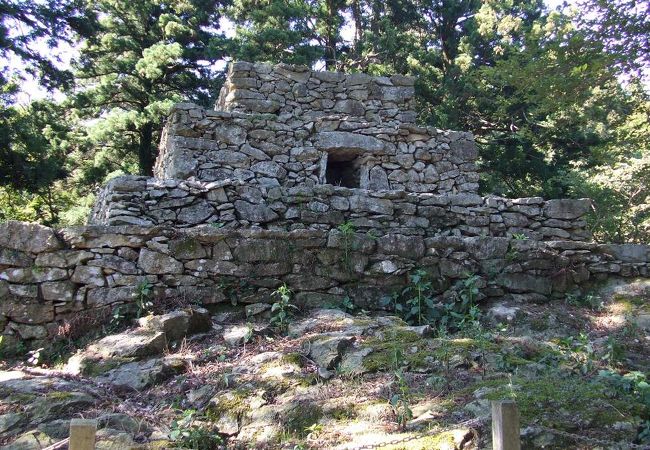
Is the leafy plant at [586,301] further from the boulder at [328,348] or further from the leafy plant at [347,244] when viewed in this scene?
the boulder at [328,348]

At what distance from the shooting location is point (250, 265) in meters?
5.70

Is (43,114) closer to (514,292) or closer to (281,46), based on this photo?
(281,46)

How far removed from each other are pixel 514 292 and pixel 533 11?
552 inches

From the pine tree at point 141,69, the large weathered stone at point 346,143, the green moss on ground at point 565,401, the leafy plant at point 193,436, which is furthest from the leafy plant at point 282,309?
the pine tree at point 141,69

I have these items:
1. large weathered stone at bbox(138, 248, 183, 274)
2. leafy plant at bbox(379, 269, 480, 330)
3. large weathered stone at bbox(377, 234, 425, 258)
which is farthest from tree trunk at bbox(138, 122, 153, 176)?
leafy plant at bbox(379, 269, 480, 330)

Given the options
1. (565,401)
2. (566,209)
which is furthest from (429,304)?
(566,209)

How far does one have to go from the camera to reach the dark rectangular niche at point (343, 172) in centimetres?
872

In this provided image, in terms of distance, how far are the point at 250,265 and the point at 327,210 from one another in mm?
1362

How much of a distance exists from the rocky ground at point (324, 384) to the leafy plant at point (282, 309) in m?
0.09

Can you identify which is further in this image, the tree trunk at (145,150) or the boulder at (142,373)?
the tree trunk at (145,150)

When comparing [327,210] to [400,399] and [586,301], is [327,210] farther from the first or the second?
[400,399]

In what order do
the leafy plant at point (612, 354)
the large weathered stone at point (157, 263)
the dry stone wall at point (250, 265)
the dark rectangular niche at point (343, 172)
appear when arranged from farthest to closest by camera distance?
the dark rectangular niche at point (343, 172)
the large weathered stone at point (157, 263)
the dry stone wall at point (250, 265)
the leafy plant at point (612, 354)

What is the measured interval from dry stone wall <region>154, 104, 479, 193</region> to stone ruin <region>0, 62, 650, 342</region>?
20 mm

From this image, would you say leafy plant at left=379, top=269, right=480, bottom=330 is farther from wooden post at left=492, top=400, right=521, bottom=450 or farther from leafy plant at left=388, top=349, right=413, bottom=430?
wooden post at left=492, top=400, right=521, bottom=450
